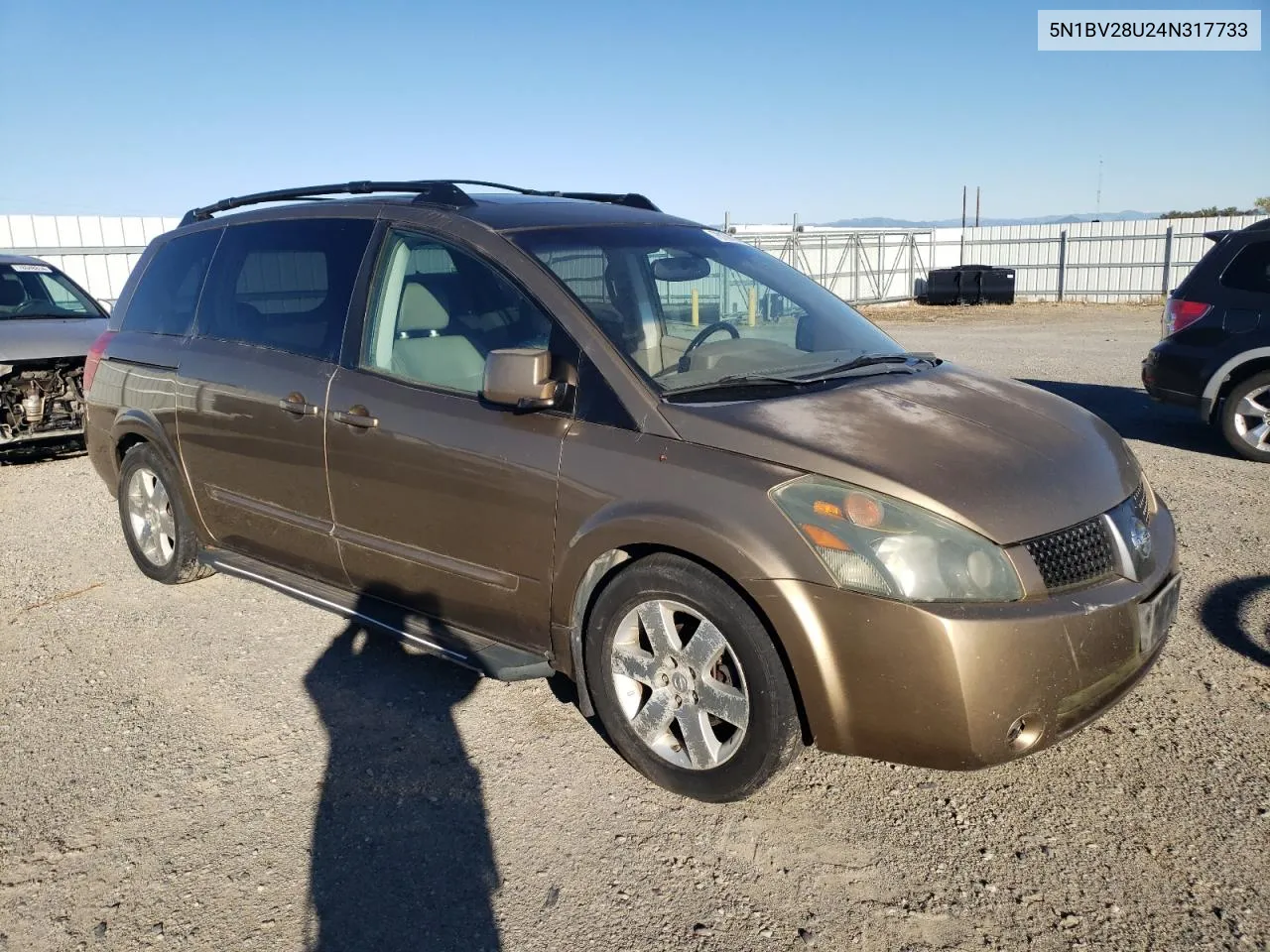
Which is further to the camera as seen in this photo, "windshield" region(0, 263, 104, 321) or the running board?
"windshield" region(0, 263, 104, 321)

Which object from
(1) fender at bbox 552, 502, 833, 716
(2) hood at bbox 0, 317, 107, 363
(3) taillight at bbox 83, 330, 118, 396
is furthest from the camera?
(2) hood at bbox 0, 317, 107, 363

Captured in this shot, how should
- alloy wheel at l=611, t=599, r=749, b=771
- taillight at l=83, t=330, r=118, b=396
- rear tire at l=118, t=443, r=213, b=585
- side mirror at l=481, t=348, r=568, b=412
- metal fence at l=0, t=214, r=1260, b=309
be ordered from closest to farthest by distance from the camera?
alloy wheel at l=611, t=599, r=749, b=771 < side mirror at l=481, t=348, r=568, b=412 < rear tire at l=118, t=443, r=213, b=585 < taillight at l=83, t=330, r=118, b=396 < metal fence at l=0, t=214, r=1260, b=309

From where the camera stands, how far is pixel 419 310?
13.2ft

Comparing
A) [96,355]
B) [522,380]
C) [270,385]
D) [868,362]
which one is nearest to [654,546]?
[522,380]

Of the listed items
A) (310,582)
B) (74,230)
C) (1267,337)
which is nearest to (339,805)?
(310,582)

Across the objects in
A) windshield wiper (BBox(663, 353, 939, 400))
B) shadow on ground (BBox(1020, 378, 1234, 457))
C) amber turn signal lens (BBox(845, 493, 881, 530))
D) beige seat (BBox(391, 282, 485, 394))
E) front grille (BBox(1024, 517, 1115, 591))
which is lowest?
shadow on ground (BBox(1020, 378, 1234, 457))

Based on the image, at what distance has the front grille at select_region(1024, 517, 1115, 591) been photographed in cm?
286

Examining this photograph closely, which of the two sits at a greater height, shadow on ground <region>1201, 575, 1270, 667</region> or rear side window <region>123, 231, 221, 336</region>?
rear side window <region>123, 231, 221, 336</region>

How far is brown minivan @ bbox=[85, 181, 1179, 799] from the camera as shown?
2.82 meters

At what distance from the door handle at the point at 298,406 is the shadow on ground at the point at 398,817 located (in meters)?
1.09

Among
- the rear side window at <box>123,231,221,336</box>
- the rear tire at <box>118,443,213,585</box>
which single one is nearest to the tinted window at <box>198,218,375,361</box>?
the rear side window at <box>123,231,221,336</box>

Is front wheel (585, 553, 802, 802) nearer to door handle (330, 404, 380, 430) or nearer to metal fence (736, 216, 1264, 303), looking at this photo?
door handle (330, 404, 380, 430)

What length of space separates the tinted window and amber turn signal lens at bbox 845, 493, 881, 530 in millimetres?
2321

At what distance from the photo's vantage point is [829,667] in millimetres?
2844
